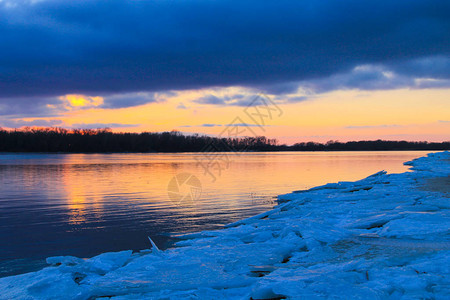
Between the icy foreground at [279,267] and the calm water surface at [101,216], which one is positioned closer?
the icy foreground at [279,267]

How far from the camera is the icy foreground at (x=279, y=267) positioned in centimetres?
362

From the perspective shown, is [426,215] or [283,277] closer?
[283,277]

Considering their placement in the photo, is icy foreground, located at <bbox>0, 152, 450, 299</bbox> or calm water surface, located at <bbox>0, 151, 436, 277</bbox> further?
calm water surface, located at <bbox>0, 151, 436, 277</bbox>

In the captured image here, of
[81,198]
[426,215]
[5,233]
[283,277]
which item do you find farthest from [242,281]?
[81,198]

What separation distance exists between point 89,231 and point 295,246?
467cm

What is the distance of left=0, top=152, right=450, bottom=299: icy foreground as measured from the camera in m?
3.62

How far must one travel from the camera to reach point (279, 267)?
14.9ft

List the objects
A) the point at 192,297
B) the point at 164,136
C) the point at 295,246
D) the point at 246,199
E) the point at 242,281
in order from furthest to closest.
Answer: the point at 164,136, the point at 246,199, the point at 295,246, the point at 242,281, the point at 192,297

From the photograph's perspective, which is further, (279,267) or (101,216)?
(101,216)

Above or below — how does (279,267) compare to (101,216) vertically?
above

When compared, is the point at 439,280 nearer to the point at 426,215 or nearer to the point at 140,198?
the point at 426,215

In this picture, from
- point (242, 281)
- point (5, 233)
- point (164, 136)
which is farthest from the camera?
point (164, 136)

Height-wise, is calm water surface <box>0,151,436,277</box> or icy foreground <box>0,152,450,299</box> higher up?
icy foreground <box>0,152,450,299</box>

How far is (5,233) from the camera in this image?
7.54m
